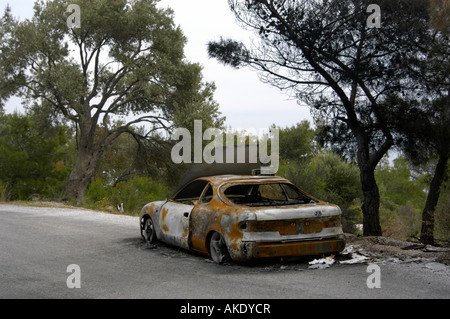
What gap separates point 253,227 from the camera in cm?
712

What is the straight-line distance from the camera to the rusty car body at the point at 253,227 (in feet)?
23.4

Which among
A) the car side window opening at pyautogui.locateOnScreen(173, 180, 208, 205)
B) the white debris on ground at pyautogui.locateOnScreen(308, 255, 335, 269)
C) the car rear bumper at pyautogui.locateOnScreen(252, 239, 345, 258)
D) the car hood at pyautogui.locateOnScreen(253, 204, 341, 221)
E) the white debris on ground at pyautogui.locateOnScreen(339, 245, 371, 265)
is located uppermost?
the car side window opening at pyautogui.locateOnScreen(173, 180, 208, 205)

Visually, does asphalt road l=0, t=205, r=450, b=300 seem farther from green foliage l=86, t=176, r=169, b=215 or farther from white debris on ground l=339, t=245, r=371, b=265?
green foliage l=86, t=176, r=169, b=215

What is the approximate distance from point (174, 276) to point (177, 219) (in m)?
1.97

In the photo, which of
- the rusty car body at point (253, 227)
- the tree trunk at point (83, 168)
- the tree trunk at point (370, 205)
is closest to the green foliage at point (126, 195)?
the tree trunk at point (83, 168)

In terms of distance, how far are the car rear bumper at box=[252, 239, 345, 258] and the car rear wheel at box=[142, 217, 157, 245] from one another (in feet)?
10.4

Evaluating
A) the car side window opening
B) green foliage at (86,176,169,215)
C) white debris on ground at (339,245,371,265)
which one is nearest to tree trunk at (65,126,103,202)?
green foliage at (86,176,169,215)

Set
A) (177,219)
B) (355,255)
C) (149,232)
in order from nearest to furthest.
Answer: (355,255) < (177,219) < (149,232)

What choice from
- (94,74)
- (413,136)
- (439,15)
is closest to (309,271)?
(413,136)

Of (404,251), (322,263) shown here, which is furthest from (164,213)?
(404,251)

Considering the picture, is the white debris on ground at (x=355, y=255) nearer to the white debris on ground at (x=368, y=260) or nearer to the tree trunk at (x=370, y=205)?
the white debris on ground at (x=368, y=260)

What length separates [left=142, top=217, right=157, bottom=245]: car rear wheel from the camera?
9648 mm

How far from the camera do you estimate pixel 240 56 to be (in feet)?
44.8

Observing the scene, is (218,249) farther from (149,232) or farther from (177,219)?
(149,232)
